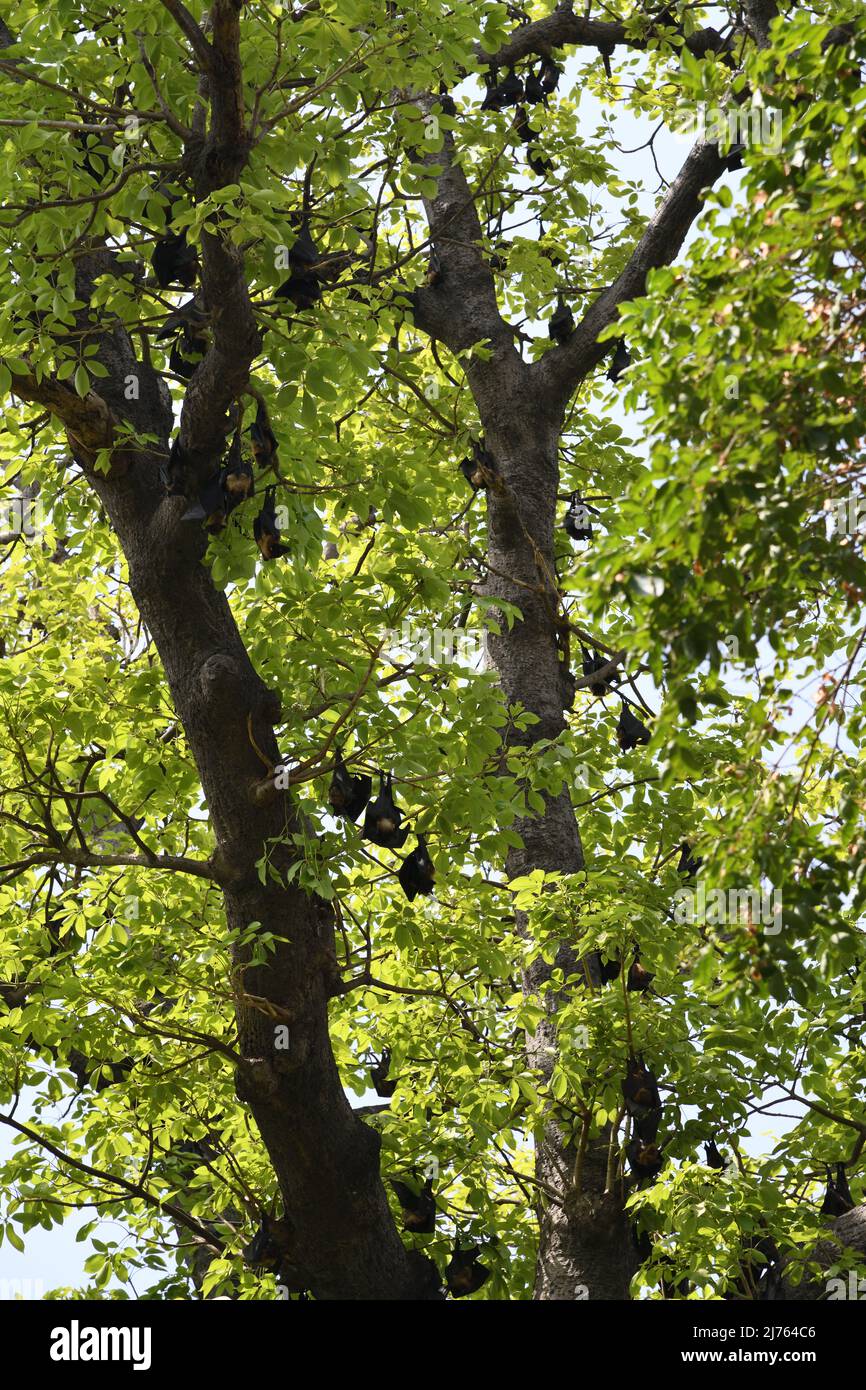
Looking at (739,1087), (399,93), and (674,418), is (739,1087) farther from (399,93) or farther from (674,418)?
(399,93)

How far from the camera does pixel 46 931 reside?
771 cm

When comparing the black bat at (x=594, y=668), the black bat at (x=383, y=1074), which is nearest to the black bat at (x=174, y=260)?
the black bat at (x=594, y=668)

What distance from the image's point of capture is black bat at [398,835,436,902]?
670cm

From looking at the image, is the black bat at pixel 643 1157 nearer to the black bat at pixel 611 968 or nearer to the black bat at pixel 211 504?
the black bat at pixel 611 968

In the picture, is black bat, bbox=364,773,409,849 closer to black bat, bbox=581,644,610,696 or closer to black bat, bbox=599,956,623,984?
black bat, bbox=599,956,623,984

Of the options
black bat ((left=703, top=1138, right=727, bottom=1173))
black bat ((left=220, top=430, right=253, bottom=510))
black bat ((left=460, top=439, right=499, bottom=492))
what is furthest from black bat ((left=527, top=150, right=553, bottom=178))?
black bat ((left=703, top=1138, right=727, bottom=1173))

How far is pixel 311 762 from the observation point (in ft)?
20.7

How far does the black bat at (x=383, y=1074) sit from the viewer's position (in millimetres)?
8523

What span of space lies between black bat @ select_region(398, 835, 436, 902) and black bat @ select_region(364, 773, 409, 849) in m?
0.21

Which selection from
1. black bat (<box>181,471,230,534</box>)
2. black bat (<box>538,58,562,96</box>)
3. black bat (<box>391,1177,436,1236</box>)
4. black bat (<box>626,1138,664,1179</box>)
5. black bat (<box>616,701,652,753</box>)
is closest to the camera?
black bat (<box>181,471,230,534</box>)

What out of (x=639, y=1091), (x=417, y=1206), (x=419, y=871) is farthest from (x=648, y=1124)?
(x=419, y=871)

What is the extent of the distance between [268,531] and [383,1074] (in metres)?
3.52

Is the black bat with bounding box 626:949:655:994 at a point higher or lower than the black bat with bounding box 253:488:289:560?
lower

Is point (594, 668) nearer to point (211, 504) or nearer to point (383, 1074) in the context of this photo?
point (383, 1074)
